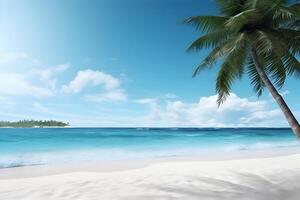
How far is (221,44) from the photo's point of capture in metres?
7.92

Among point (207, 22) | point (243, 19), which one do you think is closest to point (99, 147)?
point (207, 22)

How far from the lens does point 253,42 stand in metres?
6.95

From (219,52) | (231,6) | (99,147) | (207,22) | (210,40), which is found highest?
(231,6)

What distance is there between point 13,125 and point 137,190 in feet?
190

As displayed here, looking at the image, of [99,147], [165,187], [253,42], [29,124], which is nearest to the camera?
[165,187]

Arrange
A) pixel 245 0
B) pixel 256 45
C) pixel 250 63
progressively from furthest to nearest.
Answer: pixel 250 63, pixel 245 0, pixel 256 45

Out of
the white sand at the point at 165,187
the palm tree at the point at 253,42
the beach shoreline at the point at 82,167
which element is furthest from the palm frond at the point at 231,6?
the beach shoreline at the point at 82,167

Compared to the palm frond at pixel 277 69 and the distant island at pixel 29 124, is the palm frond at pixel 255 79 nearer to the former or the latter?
the palm frond at pixel 277 69

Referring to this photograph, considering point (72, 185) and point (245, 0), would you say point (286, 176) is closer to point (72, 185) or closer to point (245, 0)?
point (72, 185)

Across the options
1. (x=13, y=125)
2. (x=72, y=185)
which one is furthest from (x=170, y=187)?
(x=13, y=125)

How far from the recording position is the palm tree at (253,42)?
21.2 ft

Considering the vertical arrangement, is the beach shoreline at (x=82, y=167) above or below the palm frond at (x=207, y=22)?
below

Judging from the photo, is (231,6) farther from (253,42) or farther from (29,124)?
(29,124)

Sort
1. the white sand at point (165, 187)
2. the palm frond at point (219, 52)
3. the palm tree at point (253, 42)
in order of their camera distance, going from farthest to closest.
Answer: the palm frond at point (219, 52) → the palm tree at point (253, 42) → the white sand at point (165, 187)
